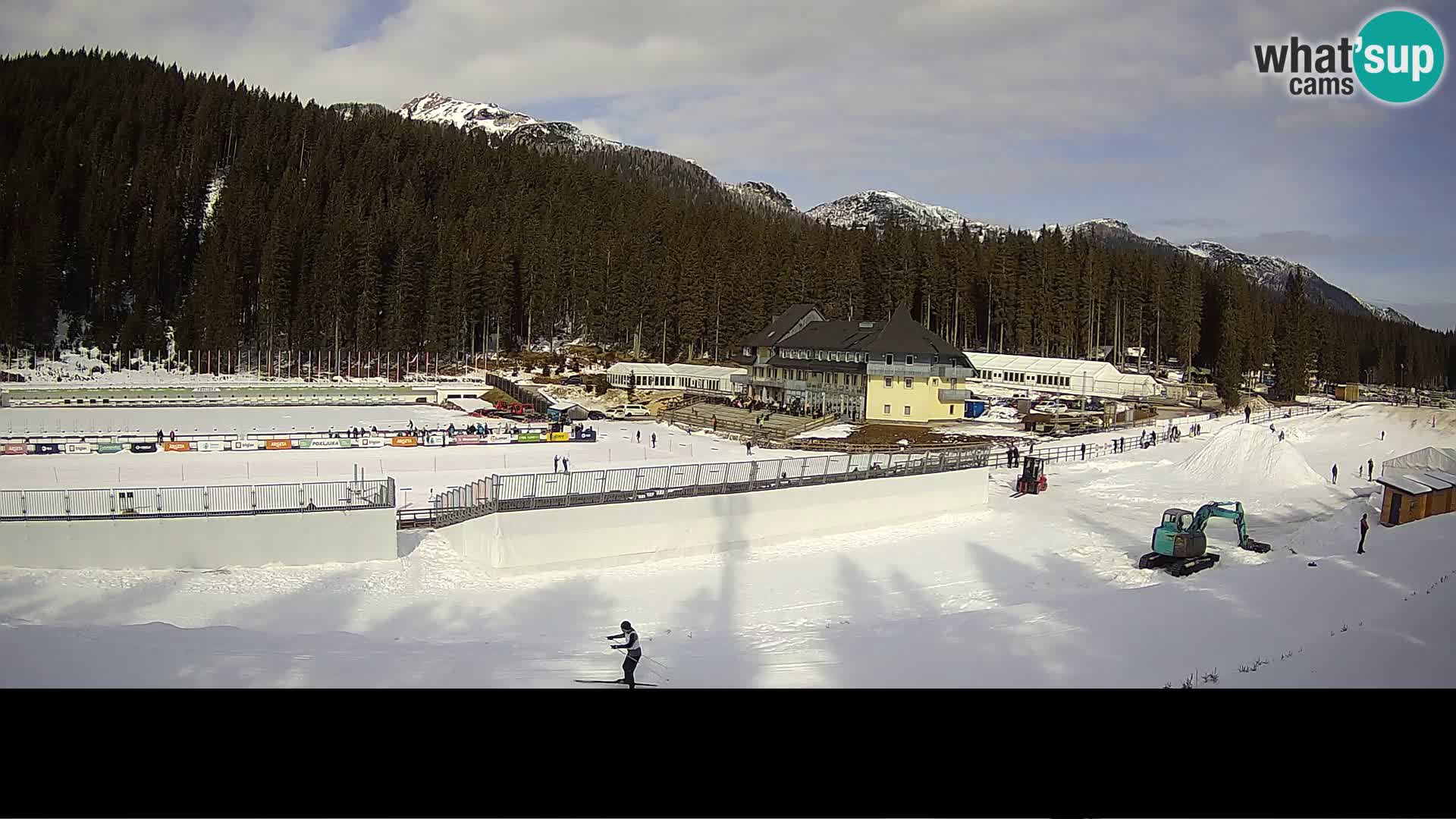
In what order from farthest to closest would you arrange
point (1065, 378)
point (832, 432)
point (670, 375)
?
point (670, 375), point (1065, 378), point (832, 432)

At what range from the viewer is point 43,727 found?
161 inches

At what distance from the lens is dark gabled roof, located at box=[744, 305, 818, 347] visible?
48719mm

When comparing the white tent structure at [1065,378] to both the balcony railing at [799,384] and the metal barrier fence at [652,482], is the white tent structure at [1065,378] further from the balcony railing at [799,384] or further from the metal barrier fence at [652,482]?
the metal barrier fence at [652,482]

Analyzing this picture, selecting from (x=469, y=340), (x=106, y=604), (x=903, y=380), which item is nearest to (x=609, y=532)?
(x=106, y=604)

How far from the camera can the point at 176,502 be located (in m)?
15.9

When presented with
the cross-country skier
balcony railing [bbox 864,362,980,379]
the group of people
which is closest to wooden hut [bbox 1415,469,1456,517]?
the group of people

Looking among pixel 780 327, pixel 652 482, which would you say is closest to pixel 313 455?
pixel 652 482

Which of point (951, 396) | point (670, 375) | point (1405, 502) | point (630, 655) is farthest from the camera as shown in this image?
point (670, 375)

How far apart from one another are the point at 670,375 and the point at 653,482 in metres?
35.4

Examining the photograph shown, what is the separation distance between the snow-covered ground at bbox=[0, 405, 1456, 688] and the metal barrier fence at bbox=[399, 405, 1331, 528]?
962mm

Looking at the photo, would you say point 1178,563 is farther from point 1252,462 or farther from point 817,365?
point 817,365

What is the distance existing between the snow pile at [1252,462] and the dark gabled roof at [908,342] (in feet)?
49.5

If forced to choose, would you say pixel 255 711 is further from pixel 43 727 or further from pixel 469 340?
pixel 469 340

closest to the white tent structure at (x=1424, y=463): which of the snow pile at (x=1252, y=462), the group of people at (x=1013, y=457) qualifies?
the snow pile at (x=1252, y=462)
